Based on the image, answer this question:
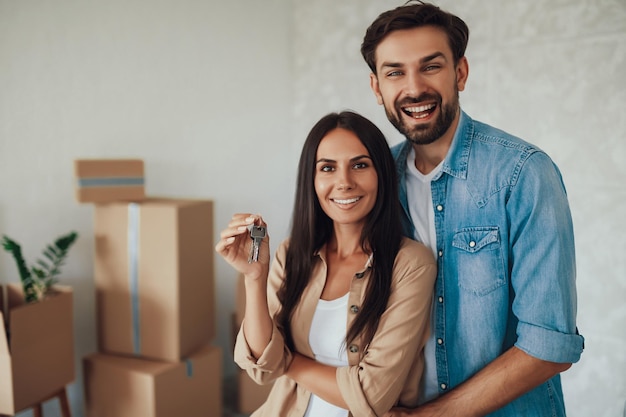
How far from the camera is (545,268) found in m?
1.20

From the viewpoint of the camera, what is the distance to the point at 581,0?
2.09 metres

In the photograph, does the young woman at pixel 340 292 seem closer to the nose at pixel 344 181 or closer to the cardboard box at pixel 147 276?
the nose at pixel 344 181

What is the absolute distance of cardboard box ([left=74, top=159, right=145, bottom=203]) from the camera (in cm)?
232

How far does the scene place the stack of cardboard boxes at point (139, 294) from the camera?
2.36 metres

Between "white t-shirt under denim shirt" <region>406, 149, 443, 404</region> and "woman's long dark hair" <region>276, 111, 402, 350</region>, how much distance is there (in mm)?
85

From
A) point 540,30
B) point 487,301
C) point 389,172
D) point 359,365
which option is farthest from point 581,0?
point 359,365

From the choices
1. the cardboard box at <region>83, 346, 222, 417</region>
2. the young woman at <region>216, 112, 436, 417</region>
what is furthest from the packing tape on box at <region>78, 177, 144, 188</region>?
the young woman at <region>216, 112, 436, 417</region>

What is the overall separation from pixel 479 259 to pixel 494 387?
0.30 m

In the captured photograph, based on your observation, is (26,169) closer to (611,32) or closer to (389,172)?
(389,172)

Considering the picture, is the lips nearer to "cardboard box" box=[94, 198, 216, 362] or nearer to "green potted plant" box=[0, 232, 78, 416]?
"cardboard box" box=[94, 198, 216, 362]

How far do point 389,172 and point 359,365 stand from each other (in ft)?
1.65

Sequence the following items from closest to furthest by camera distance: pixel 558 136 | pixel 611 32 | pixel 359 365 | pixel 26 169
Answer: pixel 359 365 < pixel 611 32 < pixel 558 136 < pixel 26 169

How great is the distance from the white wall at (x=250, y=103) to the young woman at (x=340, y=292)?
1.16m

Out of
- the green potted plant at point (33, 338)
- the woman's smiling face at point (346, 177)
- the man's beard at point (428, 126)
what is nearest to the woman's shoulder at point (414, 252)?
the woman's smiling face at point (346, 177)
